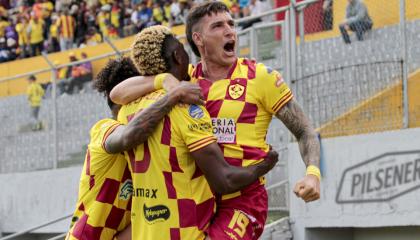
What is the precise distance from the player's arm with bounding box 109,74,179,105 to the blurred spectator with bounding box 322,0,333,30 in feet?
17.9

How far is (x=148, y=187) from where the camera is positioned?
501 centimetres

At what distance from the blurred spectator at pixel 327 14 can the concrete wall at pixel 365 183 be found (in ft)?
4.17

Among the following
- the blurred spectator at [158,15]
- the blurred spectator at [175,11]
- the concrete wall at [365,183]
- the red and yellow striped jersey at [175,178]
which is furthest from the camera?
the blurred spectator at [158,15]

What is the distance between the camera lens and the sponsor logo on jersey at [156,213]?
498cm

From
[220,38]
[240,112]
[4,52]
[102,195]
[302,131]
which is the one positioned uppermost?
[4,52]

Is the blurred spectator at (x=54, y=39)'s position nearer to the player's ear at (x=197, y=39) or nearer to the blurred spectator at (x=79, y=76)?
the blurred spectator at (x=79, y=76)

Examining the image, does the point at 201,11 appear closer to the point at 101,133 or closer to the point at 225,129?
the point at 225,129

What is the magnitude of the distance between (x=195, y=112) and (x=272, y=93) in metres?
0.53

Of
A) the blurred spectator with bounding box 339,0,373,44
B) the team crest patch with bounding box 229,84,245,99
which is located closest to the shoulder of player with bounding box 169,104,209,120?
the team crest patch with bounding box 229,84,245,99

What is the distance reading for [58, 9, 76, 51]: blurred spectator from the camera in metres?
21.8

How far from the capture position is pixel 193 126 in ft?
16.1

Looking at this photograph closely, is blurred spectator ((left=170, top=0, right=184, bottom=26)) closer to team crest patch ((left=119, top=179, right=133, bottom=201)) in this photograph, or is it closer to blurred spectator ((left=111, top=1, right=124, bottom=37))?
blurred spectator ((left=111, top=1, right=124, bottom=37))

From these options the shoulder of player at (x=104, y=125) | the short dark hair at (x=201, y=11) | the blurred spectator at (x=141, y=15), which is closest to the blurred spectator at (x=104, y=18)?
the blurred spectator at (x=141, y=15)

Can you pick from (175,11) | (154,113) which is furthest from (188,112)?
(175,11)
